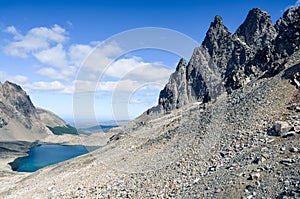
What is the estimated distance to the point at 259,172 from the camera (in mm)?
19375

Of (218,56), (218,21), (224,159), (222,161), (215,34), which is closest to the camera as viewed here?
(222,161)

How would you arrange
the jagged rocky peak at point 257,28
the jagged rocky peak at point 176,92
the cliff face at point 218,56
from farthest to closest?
the jagged rocky peak at point 176,92, the jagged rocky peak at point 257,28, the cliff face at point 218,56

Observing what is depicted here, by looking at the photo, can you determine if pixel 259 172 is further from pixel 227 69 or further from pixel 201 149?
pixel 227 69

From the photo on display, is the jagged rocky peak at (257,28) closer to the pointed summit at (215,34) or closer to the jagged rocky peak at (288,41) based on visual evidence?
the pointed summit at (215,34)

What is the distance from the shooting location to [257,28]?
130750mm

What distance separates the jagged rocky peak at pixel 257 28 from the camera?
12774 cm

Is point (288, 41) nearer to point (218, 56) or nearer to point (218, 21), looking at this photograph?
point (218, 56)

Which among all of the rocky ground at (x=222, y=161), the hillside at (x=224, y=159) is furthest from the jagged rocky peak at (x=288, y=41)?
the rocky ground at (x=222, y=161)

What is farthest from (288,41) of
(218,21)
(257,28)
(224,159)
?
(218,21)

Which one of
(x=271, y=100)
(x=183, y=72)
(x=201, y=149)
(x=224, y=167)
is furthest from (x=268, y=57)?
(x=183, y=72)

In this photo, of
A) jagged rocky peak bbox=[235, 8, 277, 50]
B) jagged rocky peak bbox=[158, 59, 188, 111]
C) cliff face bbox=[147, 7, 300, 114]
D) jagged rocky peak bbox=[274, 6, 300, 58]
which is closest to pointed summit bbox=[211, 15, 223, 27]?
cliff face bbox=[147, 7, 300, 114]

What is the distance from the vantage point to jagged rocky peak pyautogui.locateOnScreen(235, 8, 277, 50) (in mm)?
127738

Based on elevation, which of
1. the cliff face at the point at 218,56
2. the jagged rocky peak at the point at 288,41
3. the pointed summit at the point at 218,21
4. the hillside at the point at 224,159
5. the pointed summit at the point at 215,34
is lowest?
the hillside at the point at 224,159

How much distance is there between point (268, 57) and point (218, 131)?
1713 inches
